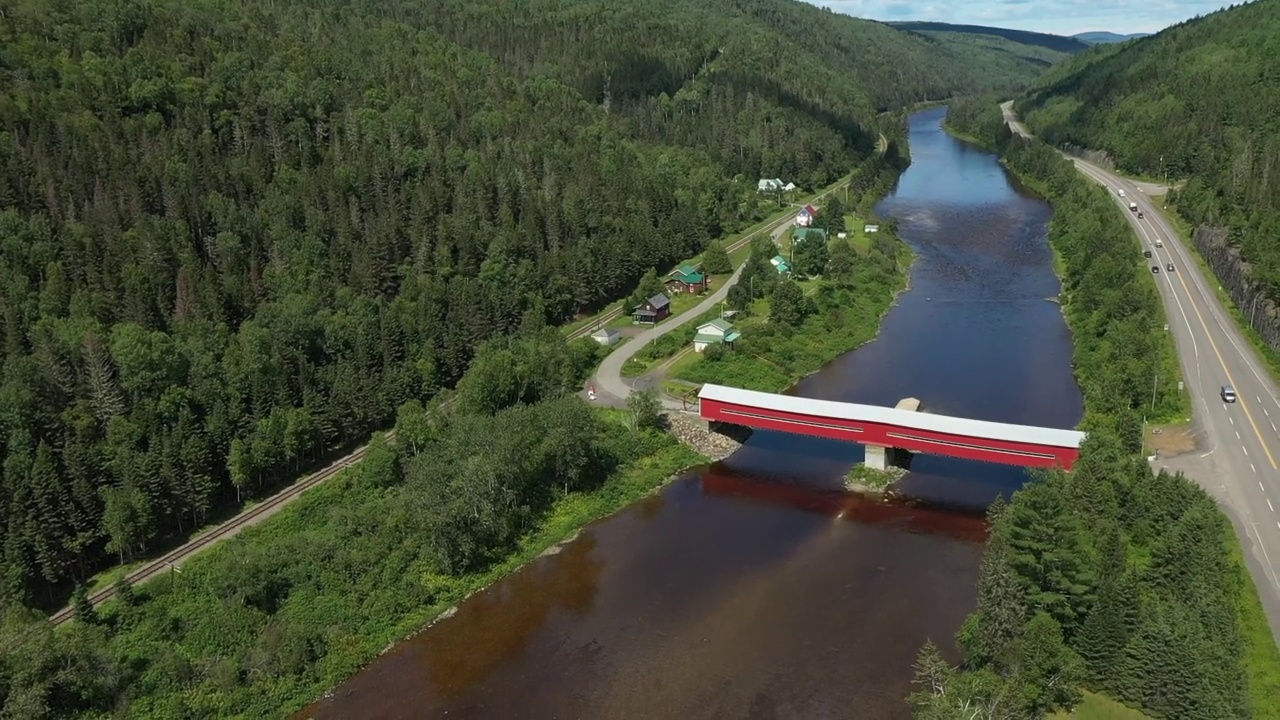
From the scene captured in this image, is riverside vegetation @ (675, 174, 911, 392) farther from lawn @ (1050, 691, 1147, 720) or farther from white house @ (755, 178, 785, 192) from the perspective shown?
lawn @ (1050, 691, 1147, 720)

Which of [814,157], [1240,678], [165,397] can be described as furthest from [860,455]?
[814,157]

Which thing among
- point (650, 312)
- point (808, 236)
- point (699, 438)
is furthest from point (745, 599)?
point (808, 236)

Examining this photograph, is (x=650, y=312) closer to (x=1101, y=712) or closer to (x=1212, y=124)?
(x=1101, y=712)

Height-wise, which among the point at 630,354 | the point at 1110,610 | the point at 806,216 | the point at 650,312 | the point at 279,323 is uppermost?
the point at 279,323

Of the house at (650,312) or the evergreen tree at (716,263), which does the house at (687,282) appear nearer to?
the evergreen tree at (716,263)

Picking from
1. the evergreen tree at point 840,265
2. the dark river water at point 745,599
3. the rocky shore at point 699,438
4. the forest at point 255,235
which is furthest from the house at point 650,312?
the rocky shore at point 699,438

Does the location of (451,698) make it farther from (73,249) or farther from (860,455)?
(73,249)
